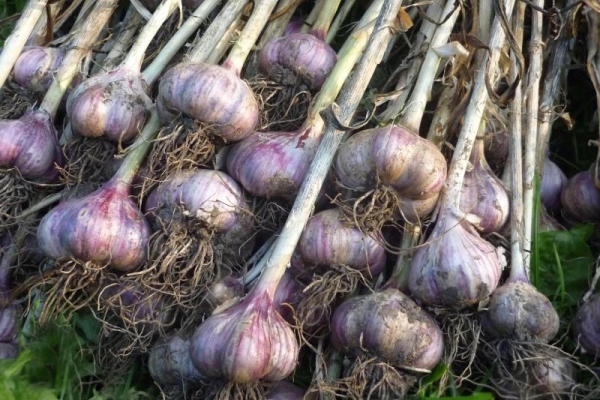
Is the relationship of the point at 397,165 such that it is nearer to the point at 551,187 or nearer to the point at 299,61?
the point at 299,61

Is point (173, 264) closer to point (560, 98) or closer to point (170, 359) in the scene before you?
point (170, 359)

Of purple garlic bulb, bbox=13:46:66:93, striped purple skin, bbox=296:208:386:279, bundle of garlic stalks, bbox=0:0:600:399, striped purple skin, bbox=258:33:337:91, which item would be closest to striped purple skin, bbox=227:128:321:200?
bundle of garlic stalks, bbox=0:0:600:399

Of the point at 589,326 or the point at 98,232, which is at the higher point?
the point at 589,326

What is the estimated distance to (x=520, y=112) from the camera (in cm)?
180

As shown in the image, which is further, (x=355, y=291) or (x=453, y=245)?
(x=355, y=291)

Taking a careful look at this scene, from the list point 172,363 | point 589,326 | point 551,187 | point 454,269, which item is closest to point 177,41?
point 172,363

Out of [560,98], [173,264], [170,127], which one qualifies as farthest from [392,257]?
[560,98]

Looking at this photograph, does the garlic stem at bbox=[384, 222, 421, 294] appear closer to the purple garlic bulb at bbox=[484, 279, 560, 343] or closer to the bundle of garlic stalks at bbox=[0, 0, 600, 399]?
the bundle of garlic stalks at bbox=[0, 0, 600, 399]

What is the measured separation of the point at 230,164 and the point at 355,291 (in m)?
0.43

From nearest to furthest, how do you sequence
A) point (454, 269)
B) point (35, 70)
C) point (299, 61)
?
point (454, 269) → point (299, 61) → point (35, 70)

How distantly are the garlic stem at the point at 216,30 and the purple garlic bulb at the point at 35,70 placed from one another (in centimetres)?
43

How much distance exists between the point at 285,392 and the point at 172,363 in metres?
0.26

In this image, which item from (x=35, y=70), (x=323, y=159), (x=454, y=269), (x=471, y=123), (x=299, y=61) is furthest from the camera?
(x=35, y=70)

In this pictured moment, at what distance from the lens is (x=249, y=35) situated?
1.88m
